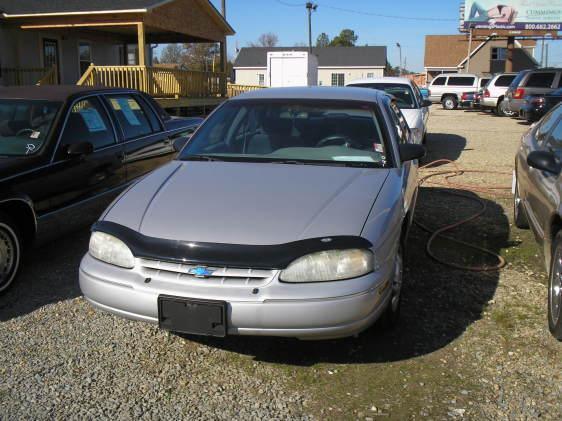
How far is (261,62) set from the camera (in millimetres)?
62000

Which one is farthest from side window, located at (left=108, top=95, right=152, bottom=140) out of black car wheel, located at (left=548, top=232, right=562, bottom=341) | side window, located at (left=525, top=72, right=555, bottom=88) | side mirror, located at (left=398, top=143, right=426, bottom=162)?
side window, located at (left=525, top=72, right=555, bottom=88)

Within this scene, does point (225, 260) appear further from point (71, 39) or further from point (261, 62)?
point (261, 62)

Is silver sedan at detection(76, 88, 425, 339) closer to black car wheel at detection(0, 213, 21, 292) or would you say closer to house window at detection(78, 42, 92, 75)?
black car wheel at detection(0, 213, 21, 292)

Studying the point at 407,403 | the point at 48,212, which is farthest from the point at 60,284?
the point at 407,403

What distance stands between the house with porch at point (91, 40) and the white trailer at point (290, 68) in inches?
203

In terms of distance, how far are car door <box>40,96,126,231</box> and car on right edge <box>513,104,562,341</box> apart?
377 cm

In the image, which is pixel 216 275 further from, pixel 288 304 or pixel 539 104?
pixel 539 104

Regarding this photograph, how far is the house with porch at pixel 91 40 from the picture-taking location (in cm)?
1706

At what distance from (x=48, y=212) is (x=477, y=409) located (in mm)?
3644

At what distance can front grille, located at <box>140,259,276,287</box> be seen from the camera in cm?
289

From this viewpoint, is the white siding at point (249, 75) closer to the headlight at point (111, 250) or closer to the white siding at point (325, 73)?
the white siding at point (325, 73)

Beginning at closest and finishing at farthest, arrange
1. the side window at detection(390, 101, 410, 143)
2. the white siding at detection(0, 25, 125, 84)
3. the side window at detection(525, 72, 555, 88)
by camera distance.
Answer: the side window at detection(390, 101, 410, 143) → the white siding at detection(0, 25, 125, 84) → the side window at detection(525, 72, 555, 88)

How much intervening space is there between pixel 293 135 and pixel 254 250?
1764mm

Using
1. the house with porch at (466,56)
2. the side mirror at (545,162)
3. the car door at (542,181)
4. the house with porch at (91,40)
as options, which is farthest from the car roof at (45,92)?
the house with porch at (466,56)
